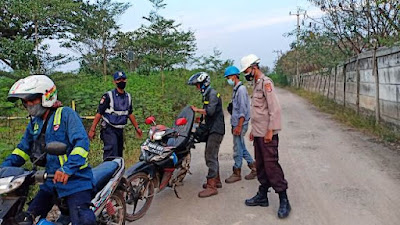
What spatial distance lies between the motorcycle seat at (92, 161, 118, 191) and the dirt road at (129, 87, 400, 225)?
99cm

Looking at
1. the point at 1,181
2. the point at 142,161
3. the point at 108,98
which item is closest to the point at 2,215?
the point at 1,181

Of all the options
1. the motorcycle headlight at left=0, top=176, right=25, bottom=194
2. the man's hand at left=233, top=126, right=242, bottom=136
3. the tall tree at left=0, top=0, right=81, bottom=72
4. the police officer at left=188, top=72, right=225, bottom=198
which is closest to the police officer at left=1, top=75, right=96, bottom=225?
the motorcycle headlight at left=0, top=176, right=25, bottom=194

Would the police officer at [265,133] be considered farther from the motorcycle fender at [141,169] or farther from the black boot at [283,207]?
the motorcycle fender at [141,169]

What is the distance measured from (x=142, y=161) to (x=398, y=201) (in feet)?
10.3

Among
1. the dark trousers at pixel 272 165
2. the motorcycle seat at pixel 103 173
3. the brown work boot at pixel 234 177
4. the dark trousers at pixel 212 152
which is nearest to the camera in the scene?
the motorcycle seat at pixel 103 173

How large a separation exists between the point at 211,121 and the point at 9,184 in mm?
3199

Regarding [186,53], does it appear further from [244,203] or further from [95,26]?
[244,203]

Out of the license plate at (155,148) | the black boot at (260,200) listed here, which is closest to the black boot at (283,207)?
the black boot at (260,200)

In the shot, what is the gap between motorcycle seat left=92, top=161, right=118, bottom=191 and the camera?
3.32 meters

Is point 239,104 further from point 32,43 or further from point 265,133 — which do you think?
point 32,43

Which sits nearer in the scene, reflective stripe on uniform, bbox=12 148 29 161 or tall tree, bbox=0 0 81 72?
reflective stripe on uniform, bbox=12 148 29 161

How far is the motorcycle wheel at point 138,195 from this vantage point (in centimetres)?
430

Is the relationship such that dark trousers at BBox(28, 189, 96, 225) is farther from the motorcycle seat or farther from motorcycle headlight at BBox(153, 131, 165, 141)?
motorcycle headlight at BBox(153, 131, 165, 141)

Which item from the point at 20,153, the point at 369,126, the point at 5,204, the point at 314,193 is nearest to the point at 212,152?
the point at 314,193
